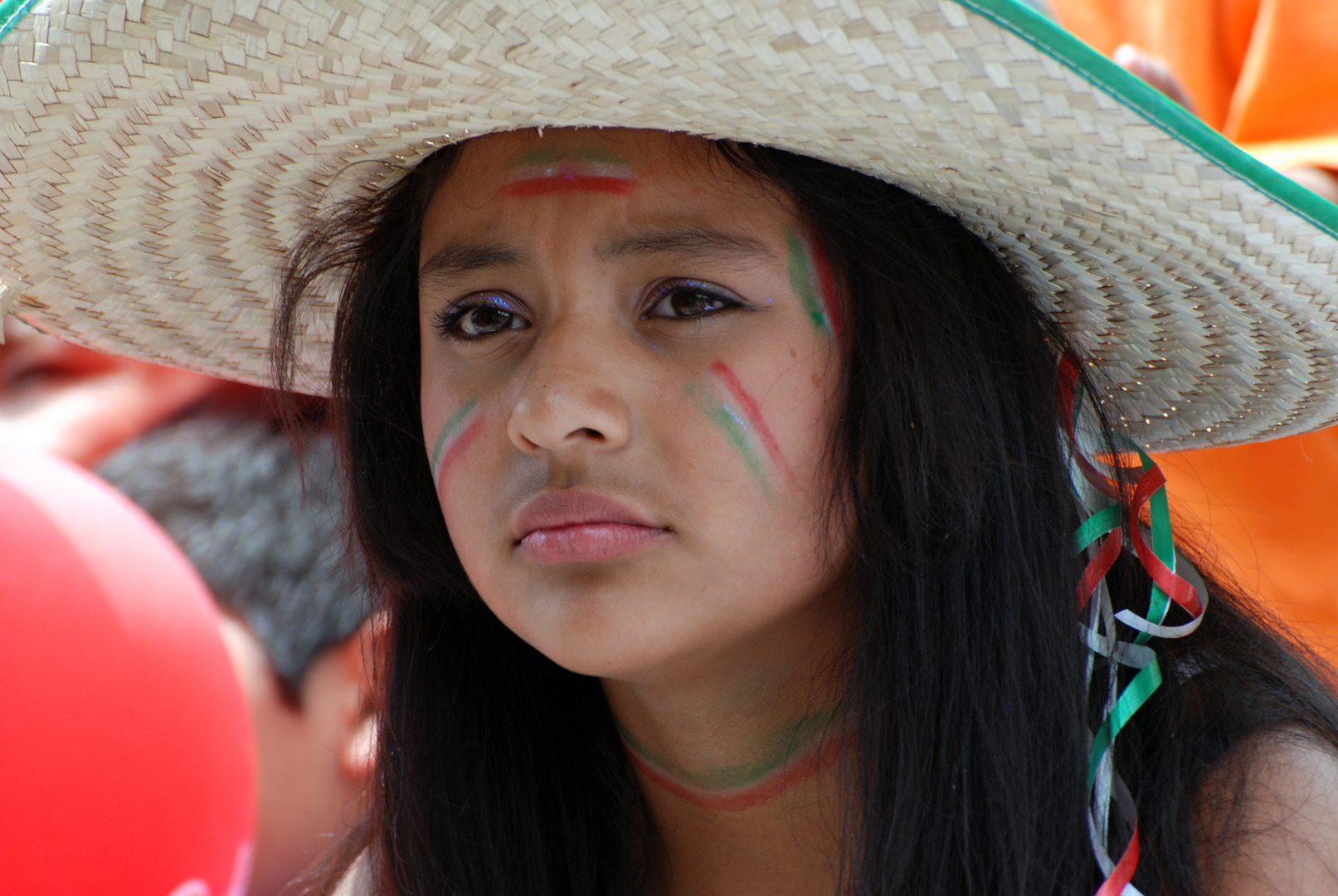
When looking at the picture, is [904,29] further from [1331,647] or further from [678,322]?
[1331,647]

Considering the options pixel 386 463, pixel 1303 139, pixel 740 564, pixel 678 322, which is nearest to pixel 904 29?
pixel 678 322

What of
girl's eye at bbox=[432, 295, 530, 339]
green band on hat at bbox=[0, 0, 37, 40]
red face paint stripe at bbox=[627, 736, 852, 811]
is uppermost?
green band on hat at bbox=[0, 0, 37, 40]

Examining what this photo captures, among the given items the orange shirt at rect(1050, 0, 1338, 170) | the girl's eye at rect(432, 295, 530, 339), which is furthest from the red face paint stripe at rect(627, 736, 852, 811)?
the orange shirt at rect(1050, 0, 1338, 170)

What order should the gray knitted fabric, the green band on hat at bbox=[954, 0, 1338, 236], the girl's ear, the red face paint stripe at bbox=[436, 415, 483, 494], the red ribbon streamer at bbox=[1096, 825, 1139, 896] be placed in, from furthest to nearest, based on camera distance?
the gray knitted fabric
the girl's ear
the red face paint stripe at bbox=[436, 415, 483, 494]
the red ribbon streamer at bbox=[1096, 825, 1139, 896]
the green band on hat at bbox=[954, 0, 1338, 236]

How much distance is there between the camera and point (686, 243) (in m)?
1.23

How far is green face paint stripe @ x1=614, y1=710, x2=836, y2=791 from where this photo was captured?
54.2 inches

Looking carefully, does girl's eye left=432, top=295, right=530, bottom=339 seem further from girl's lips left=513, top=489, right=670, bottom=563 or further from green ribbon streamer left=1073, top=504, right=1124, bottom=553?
green ribbon streamer left=1073, top=504, right=1124, bottom=553

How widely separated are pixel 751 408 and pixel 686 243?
0.17m

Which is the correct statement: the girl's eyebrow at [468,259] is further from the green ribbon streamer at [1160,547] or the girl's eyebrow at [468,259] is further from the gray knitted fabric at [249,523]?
the gray knitted fabric at [249,523]

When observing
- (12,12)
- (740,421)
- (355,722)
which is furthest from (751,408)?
(355,722)

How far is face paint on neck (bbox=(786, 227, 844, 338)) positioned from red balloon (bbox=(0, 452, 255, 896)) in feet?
2.72

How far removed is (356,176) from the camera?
1.45m

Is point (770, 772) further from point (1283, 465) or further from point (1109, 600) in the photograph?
point (1283, 465)

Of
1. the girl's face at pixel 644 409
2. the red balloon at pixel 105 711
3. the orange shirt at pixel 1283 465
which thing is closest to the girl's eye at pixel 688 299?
the girl's face at pixel 644 409
